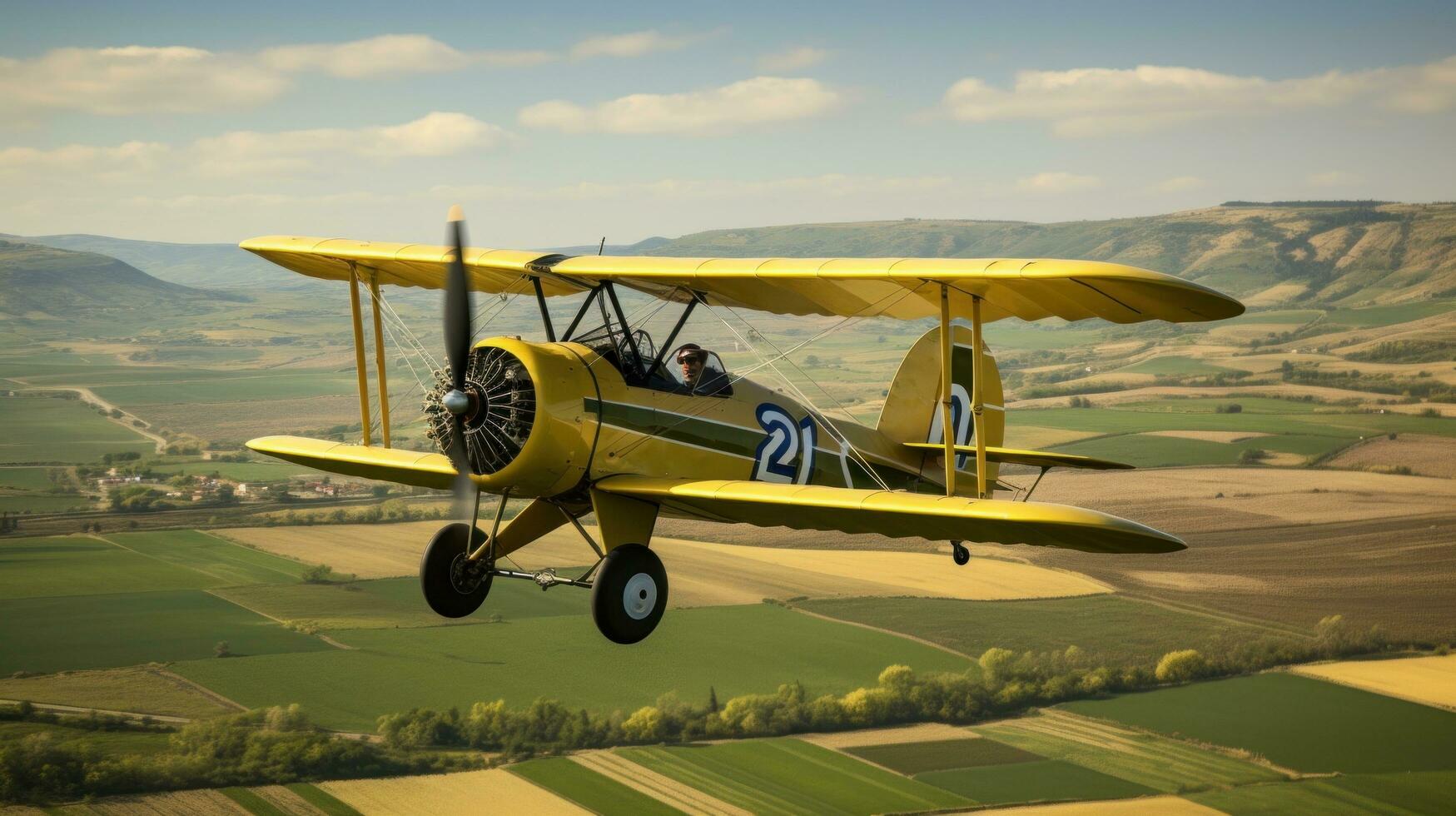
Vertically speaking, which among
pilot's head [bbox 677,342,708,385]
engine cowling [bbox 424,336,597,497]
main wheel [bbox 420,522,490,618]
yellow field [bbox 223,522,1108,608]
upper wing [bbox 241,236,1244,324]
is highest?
upper wing [bbox 241,236,1244,324]

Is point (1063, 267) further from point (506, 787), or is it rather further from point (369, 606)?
point (369, 606)

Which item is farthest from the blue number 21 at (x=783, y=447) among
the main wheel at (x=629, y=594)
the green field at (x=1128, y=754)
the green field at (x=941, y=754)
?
the green field at (x=1128, y=754)

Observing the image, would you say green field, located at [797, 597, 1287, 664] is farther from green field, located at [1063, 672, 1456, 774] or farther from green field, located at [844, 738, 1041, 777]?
Result: green field, located at [844, 738, 1041, 777]

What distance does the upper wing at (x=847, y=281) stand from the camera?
35.8ft

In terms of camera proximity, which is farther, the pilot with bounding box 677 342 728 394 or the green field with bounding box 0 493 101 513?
the green field with bounding box 0 493 101 513

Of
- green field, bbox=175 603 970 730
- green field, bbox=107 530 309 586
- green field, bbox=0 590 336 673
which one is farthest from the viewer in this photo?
green field, bbox=107 530 309 586

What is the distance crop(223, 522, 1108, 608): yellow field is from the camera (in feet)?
198

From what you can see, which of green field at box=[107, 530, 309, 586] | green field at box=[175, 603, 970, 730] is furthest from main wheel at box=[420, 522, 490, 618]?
green field at box=[107, 530, 309, 586]

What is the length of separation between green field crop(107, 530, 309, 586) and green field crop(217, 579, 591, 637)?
1926mm

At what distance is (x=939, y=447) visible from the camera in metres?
17.3

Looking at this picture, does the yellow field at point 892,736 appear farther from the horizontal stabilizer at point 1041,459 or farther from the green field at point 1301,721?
the horizontal stabilizer at point 1041,459

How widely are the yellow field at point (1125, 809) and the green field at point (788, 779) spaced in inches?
93.6

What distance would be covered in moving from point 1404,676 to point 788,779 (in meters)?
30.4

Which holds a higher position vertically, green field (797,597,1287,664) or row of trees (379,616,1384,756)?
green field (797,597,1287,664)
